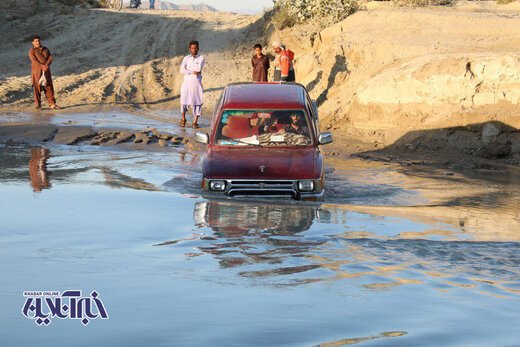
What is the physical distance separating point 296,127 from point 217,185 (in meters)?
1.47

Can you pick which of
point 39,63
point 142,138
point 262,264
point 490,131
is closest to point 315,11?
point 39,63

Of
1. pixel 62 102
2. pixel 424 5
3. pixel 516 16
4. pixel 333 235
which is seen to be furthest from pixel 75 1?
pixel 333 235

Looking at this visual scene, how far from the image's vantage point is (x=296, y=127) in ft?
29.6

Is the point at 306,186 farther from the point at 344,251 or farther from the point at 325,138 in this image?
the point at 344,251

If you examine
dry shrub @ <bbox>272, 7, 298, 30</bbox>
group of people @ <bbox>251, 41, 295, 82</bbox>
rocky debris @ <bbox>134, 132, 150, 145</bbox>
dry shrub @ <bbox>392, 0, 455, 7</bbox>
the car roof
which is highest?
dry shrub @ <bbox>392, 0, 455, 7</bbox>

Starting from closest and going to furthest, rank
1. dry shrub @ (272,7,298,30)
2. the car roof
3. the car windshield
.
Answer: the car windshield < the car roof < dry shrub @ (272,7,298,30)

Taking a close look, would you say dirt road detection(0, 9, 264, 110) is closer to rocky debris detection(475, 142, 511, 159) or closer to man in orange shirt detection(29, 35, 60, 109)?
man in orange shirt detection(29, 35, 60, 109)

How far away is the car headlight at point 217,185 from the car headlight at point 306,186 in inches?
37.5

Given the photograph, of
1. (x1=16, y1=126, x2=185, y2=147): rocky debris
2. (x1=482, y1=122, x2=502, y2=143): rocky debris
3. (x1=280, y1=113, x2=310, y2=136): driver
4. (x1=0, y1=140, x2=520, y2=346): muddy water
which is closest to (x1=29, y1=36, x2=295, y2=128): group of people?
(x1=16, y1=126, x2=185, y2=147): rocky debris

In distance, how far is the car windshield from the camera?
8.86m

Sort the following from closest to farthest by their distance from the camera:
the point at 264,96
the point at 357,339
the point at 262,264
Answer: the point at 357,339 < the point at 262,264 < the point at 264,96

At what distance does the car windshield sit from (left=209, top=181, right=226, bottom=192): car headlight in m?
0.73

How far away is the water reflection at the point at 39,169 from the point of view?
31.5ft

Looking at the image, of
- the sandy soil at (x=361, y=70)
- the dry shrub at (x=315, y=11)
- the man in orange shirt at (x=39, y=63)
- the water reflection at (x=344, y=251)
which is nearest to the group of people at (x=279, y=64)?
the sandy soil at (x=361, y=70)
